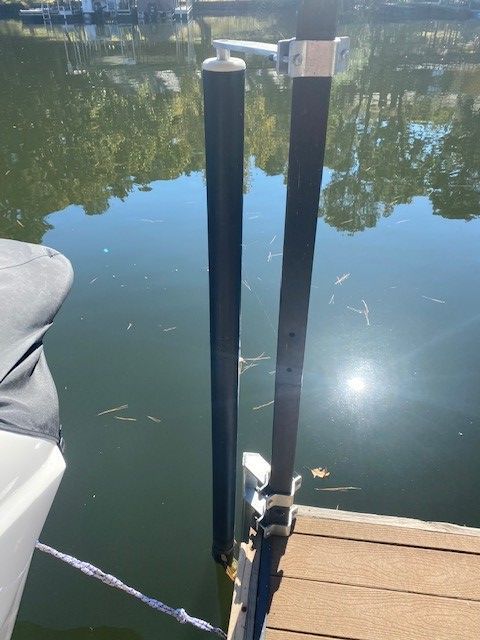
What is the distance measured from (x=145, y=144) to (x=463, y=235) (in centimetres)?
654

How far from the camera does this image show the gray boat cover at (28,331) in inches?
64.4

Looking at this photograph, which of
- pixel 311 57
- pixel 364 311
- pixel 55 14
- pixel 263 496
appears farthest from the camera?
pixel 55 14

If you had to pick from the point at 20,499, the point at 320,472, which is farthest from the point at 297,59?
the point at 320,472

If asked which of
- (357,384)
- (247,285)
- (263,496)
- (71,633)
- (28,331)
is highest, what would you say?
(28,331)

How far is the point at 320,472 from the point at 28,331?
2259 millimetres

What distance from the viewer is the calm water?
2.94 m

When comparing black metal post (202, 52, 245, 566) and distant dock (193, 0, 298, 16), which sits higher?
distant dock (193, 0, 298, 16)

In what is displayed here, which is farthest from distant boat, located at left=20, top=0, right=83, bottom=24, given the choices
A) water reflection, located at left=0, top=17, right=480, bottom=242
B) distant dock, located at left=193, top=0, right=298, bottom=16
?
water reflection, located at left=0, top=17, right=480, bottom=242

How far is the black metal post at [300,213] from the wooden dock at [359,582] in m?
0.53

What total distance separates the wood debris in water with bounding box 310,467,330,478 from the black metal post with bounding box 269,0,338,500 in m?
1.60

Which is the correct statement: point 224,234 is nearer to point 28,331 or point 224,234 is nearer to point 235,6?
point 28,331

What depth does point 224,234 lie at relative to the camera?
61.7 inches

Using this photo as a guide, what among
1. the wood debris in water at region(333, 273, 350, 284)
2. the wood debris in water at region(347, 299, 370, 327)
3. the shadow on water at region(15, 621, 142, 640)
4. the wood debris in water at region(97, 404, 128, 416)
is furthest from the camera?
the wood debris in water at region(333, 273, 350, 284)

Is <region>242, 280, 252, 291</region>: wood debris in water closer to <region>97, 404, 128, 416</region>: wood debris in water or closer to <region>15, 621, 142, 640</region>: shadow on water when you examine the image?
<region>97, 404, 128, 416</region>: wood debris in water
